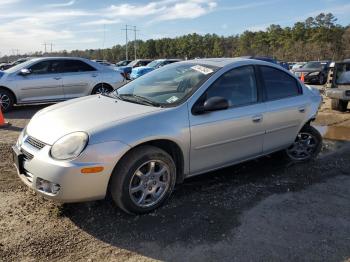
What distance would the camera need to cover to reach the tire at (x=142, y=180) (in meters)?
3.79

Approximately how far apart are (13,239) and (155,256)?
1312 mm

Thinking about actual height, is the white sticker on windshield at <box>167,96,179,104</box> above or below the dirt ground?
above

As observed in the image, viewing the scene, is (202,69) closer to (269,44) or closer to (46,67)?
(46,67)

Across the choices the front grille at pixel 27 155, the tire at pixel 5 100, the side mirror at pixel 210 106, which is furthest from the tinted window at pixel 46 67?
the side mirror at pixel 210 106

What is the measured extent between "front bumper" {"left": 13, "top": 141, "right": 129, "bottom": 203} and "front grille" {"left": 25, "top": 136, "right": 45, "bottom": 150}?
6 centimetres

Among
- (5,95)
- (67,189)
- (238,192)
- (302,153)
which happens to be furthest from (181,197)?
(5,95)

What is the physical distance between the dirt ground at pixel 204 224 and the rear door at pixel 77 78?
6.30m

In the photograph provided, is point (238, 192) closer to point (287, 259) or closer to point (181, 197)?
point (181, 197)

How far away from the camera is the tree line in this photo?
69062mm

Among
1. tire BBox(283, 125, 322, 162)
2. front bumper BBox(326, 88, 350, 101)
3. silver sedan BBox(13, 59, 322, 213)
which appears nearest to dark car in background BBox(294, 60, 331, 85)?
front bumper BBox(326, 88, 350, 101)

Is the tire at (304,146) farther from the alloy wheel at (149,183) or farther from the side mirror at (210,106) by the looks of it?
the alloy wheel at (149,183)

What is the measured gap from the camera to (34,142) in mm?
3922

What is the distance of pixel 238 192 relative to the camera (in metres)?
4.71

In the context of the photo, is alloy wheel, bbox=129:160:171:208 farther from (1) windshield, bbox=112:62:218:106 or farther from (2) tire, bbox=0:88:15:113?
(2) tire, bbox=0:88:15:113
